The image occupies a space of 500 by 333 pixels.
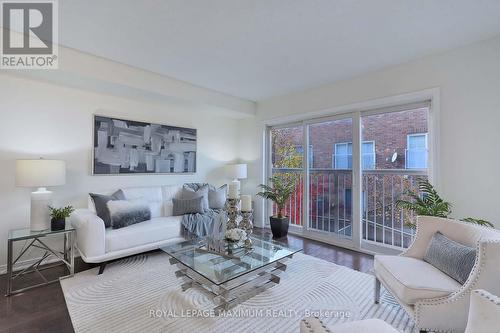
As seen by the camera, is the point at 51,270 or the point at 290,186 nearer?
the point at 51,270

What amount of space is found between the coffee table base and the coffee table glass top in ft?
0.14

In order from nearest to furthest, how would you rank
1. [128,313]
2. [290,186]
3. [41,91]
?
1. [128,313]
2. [41,91]
3. [290,186]

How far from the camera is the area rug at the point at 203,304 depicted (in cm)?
180

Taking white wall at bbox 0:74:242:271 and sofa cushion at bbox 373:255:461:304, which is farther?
white wall at bbox 0:74:242:271

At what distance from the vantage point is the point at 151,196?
3.57 metres

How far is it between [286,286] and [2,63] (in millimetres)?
3810

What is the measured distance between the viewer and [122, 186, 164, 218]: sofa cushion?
3.39 m

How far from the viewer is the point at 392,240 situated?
→ 10.9 feet

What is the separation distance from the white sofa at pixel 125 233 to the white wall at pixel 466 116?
344 cm

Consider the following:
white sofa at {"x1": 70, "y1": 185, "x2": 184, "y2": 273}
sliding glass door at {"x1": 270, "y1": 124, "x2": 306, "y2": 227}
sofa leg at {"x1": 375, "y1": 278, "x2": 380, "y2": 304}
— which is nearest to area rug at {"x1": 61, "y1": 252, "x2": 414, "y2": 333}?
sofa leg at {"x1": 375, "y1": 278, "x2": 380, "y2": 304}

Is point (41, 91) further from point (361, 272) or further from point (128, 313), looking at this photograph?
point (361, 272)

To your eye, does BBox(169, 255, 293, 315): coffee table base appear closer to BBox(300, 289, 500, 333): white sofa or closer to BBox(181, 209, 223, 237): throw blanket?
BBox(181, 209, 223, 237): throw blanket

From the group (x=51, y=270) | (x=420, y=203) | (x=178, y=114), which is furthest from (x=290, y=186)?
(x=51, y=270)

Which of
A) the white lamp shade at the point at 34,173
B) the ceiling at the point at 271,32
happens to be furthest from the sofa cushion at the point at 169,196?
the ceiling at the point at 271,32
